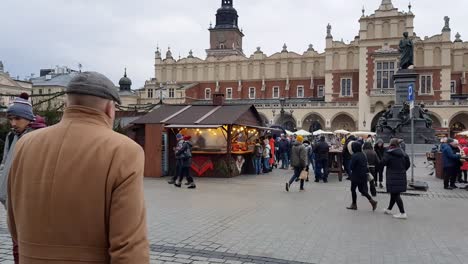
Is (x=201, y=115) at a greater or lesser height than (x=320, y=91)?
lesser

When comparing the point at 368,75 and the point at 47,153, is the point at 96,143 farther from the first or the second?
the point at 368,75

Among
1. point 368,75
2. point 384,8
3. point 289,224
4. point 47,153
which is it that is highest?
point 384,8

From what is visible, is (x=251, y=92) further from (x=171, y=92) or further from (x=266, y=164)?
(x=266, y=164)

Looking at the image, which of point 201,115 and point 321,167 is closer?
point 321,167

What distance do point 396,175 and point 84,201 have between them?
7.87 metres

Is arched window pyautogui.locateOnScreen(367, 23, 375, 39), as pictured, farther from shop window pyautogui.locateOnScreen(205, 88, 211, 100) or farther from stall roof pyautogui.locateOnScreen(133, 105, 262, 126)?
stall roof pyautogui.locateOnScreen(133, 105, 262, 126)

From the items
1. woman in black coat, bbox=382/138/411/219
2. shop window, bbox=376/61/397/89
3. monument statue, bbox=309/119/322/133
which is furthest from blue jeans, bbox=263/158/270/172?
shop window, bbox=376/61/397/89

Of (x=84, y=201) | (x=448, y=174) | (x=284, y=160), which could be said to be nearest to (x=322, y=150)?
(x=448, y=174)

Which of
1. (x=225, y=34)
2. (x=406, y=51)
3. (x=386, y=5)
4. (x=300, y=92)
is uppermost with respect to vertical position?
(x=225, y=34)

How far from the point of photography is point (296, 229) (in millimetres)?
7359

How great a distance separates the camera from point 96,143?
7.12 feet

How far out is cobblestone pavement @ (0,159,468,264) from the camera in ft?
18.9

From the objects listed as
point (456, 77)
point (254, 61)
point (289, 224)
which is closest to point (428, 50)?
point (456, 77)

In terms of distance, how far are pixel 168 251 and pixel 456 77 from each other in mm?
60216
